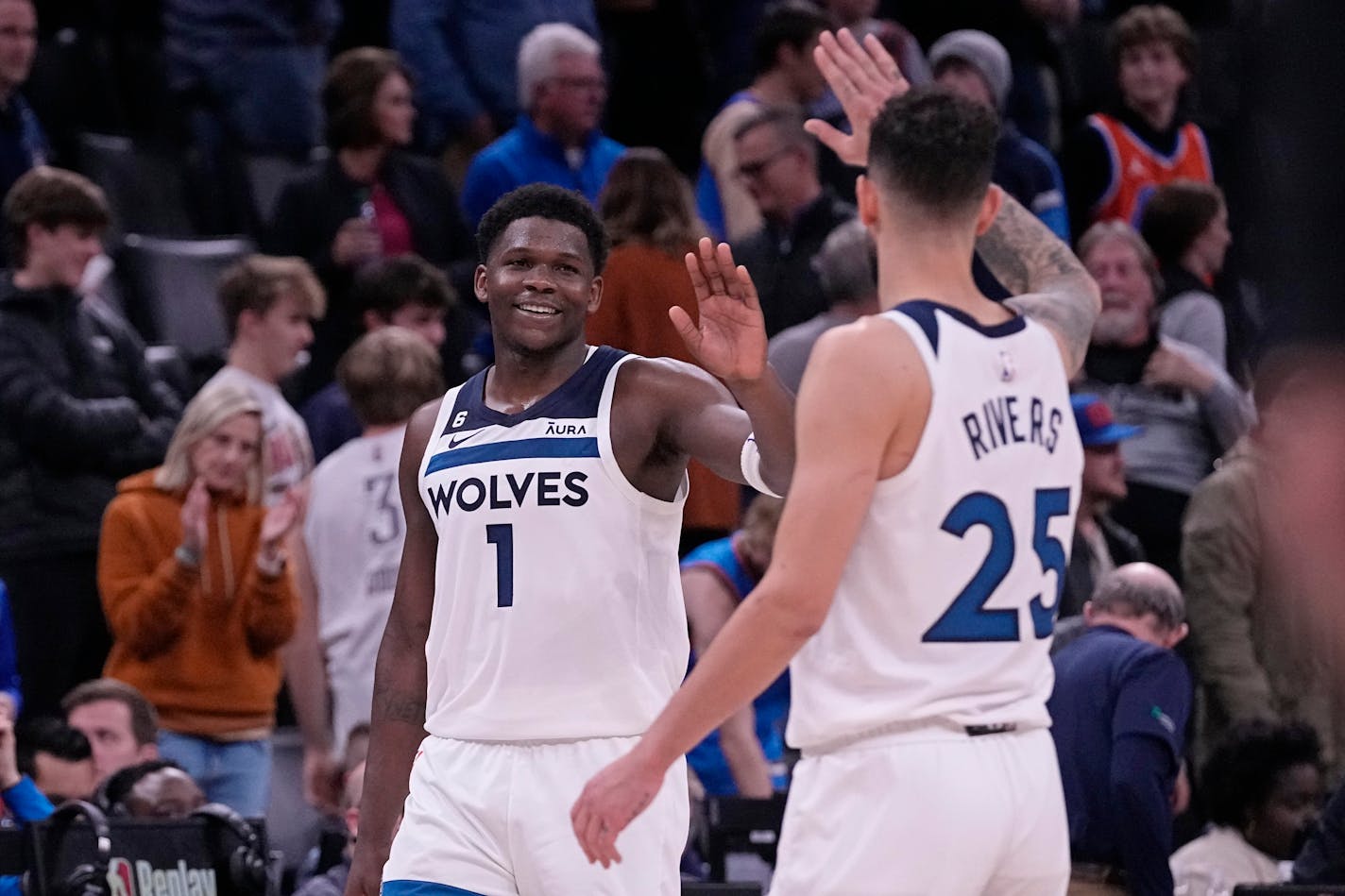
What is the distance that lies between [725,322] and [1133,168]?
23.5 ft

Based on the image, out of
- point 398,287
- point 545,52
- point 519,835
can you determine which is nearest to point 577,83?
point 545,52

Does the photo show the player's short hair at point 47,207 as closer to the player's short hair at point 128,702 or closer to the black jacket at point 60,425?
the black jacket at point 60,425

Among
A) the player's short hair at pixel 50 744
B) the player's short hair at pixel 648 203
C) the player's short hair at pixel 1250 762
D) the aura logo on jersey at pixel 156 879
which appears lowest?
the player's short hair at pixel 1250 762

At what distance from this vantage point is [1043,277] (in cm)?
379

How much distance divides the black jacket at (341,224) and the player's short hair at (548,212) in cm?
456

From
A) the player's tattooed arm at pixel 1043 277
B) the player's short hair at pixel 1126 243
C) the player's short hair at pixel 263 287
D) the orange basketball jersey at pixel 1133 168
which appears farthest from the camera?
the orange basketball jersey at pixel 1133 168

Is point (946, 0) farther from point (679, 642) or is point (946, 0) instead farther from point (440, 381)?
point (679, 642)

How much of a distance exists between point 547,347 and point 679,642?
657 millimetres

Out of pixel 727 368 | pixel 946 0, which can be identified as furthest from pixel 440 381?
pixel 946 0

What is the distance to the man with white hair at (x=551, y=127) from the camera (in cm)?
912

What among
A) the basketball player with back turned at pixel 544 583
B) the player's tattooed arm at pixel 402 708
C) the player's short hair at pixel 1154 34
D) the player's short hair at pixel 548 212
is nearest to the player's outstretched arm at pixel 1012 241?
the basketball player with back turned at pixel 544 583

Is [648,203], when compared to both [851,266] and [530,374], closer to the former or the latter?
[851,266]

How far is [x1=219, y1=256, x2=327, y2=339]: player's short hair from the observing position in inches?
315

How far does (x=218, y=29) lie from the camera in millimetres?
9875
